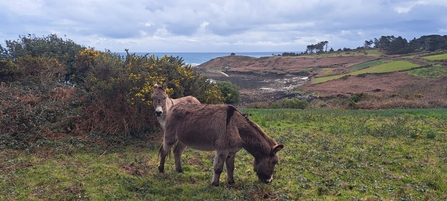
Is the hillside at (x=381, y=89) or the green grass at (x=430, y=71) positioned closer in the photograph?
the hillside at (x=381, y=89)

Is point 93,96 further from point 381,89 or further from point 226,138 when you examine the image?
point 381,89

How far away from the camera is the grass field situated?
725 centimetres

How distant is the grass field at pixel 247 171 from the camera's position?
23.8 feet

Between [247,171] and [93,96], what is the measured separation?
7.14m

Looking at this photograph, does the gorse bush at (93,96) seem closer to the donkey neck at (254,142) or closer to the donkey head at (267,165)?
the donkey neck at (254,142)

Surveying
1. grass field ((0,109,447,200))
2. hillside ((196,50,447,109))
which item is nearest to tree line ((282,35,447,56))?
hillside ((196,50,447,109))

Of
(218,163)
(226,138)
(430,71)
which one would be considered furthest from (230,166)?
(430,71)

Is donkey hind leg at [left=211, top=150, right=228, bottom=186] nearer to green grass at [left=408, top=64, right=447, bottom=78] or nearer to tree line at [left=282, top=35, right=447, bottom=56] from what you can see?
green grass at [left=408, top=64, right=447, bottom=78]

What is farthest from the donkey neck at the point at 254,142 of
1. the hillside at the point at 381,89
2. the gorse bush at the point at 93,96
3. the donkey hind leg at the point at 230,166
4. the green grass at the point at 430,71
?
the green grass at the point at 430,71

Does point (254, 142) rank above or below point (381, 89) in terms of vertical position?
above

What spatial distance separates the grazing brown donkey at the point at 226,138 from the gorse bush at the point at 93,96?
4.30 metres

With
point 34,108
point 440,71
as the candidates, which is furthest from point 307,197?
point 440,71

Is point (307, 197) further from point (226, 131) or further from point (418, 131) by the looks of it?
point (418, 131)

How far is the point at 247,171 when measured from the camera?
29.6ft
